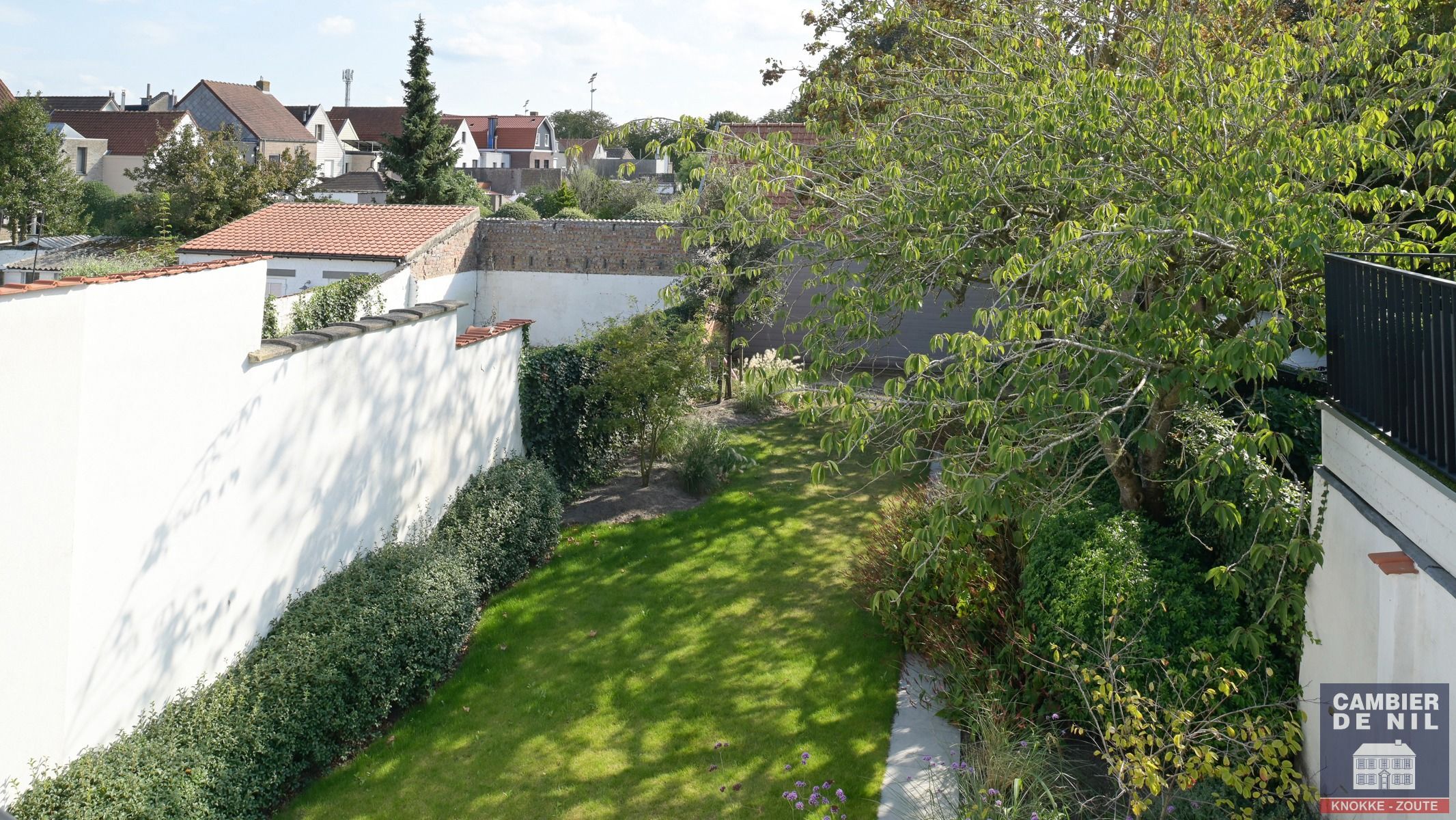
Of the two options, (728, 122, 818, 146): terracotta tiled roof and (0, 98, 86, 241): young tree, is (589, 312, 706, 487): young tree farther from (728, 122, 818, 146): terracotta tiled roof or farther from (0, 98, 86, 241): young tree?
(0, 98, 86, 241): young tree

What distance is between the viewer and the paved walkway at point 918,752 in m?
6.59

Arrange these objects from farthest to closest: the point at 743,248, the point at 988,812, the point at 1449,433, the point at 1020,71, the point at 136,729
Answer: the point at 743,248, the point at 1020,71, the point at 136,729, the point at 988,812, the point at 1449,433

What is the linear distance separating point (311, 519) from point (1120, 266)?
21.4 feet

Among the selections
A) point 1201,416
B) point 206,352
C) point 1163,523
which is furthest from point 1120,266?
point 206,352

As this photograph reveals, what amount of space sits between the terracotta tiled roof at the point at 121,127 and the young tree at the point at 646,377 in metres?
44.0

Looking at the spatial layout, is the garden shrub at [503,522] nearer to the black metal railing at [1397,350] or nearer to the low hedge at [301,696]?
the low hedge at [301,696]

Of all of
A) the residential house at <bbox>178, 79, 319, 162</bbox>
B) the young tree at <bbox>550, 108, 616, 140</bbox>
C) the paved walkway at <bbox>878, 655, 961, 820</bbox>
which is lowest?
the paved walkway at <bbox>878, 655, 961, 820</bbox>

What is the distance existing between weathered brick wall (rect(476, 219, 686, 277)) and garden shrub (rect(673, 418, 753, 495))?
8.75 m

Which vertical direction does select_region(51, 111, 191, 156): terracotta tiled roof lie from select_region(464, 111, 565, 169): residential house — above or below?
below

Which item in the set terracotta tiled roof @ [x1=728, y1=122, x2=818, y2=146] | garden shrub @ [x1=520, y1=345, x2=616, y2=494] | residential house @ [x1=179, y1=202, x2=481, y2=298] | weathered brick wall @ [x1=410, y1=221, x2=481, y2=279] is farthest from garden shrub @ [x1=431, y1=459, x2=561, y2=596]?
weathered brick wall @ [x1=410, y1=221, x2=481, y2=279]

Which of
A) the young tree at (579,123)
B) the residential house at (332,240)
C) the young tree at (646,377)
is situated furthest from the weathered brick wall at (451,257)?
the young tree at (579,123)

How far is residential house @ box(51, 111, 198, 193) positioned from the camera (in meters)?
47.3

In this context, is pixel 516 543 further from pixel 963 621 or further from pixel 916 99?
pixel 916 99

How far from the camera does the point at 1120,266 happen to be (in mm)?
6020
